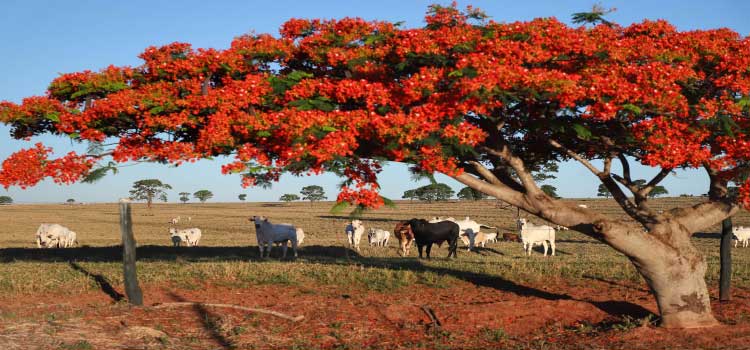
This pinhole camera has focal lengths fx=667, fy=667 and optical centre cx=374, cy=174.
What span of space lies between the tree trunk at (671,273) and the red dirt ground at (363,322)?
0.41 meters

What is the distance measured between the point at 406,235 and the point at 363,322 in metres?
16.0

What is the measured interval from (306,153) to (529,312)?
549 cm

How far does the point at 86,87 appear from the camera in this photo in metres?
11.7

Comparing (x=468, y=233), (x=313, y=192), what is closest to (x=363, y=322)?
(x=468, y=233)

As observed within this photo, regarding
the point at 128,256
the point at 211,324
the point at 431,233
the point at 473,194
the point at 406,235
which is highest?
the point at 473,194

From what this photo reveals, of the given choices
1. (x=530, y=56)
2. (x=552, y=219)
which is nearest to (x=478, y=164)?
(x=552, y=219)

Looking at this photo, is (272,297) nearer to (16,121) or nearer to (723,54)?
(16,121)

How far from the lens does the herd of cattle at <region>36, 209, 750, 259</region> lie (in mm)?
24781

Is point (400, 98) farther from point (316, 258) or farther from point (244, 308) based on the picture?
point (316, 258)

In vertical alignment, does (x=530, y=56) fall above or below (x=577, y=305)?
above

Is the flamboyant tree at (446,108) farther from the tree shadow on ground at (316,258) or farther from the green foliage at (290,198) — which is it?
the green foliage at (290,198)

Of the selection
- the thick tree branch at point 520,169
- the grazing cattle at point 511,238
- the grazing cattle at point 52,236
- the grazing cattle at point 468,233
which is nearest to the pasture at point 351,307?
the thick tree branch at point 520,169

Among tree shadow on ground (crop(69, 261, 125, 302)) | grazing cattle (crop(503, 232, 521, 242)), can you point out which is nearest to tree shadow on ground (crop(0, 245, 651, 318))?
tree shadow on ground (crop(69, 261, 125, 302))

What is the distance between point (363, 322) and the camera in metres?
11.8
